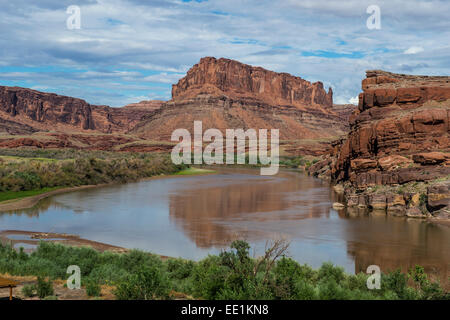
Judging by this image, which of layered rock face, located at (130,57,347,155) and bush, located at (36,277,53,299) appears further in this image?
layered rock face, located at (130,57,347,155)

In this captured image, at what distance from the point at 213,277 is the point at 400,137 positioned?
32768mm

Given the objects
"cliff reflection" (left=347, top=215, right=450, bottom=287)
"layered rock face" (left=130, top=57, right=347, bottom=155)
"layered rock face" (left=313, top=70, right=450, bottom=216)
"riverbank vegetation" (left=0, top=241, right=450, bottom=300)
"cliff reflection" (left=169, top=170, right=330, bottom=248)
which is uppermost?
"layered rock face" (left=130, top=57, right=347, bottom=155)

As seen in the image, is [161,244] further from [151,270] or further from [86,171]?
[86,171]

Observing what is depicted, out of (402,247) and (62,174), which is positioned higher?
(62,174)

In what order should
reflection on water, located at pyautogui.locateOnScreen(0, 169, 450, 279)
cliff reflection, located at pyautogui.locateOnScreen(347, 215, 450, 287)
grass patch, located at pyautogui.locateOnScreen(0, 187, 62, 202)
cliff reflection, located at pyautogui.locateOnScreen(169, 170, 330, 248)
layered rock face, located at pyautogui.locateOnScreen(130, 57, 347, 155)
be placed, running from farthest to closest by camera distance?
layered rock face, located at pyautogui.locateOnScreen(130, 57, 347, 155)
grass patch, located at pyautogui.locateOnScreen(0, 187, 62, 202)
cliff reflection, located at pyautogui.locateOnScreen(169, 170, 330, 248)
reflection on water, located at pyautogui.locateOnScreen(0, 169, 450, 279)
cliff reflection, located at pyautogui.locateOnScreen(347, 215, 450, 287)

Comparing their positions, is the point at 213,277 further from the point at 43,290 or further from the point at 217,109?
the point at 217,109

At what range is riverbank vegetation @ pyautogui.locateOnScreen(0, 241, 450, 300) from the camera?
10.6 m

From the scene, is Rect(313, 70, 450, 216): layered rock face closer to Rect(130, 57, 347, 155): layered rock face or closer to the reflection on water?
the reflection on water

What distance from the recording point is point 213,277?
11.6 metres

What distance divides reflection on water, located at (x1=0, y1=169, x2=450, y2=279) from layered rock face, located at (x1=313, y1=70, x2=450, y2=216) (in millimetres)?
3041

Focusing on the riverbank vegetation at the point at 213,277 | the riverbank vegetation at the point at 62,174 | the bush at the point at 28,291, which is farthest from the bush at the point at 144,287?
the riverbank vegetation at the point at 62,174

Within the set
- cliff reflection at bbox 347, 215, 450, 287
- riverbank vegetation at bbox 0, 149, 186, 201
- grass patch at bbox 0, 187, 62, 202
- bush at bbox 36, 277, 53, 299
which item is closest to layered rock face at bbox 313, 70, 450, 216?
cliff reflection at bbox 347, 215, 450, 287

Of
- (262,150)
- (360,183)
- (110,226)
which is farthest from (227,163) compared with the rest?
(110,226)

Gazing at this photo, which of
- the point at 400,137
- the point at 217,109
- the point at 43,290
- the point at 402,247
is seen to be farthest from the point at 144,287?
the point at 217,109
